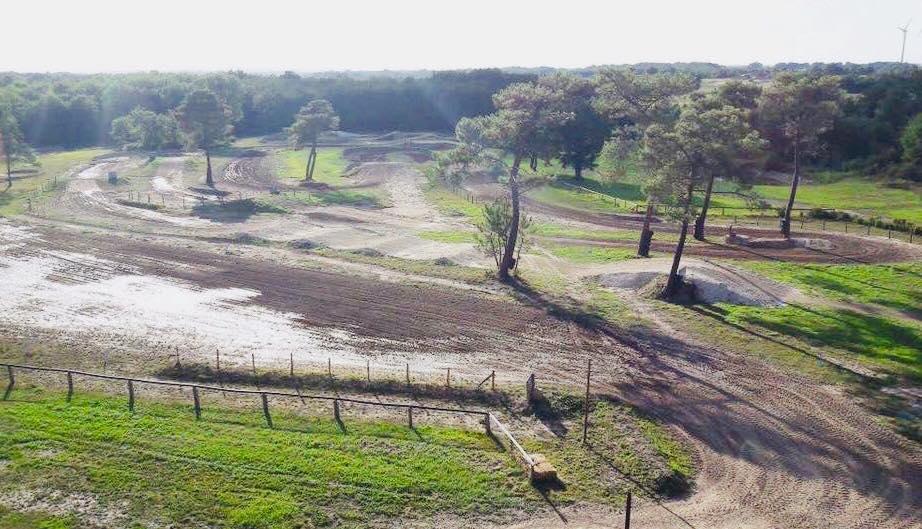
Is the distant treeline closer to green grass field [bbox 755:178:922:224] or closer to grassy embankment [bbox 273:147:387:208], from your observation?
grassy embankment [bbox 273:147:387:208]

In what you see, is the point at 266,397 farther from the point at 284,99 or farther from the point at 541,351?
the point at 284,99

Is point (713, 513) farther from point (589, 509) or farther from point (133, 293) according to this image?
point (133, 293)

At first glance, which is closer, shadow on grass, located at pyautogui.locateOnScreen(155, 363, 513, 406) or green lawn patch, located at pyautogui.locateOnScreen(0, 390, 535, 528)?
green lawn patch, located at pyautogui.locateOnScreen(0, 390, 535, 528)

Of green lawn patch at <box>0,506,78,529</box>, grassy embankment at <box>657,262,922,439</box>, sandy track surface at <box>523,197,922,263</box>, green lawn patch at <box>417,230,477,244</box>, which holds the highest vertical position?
sandy track surface at <box>523,197,922,263</box>

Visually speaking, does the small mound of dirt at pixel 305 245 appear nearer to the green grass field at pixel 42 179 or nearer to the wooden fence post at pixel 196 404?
the wooden fence post at pixel 196 404

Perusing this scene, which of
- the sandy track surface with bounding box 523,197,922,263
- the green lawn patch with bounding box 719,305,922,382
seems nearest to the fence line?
the green lawn patch with bounding box 719,305,922,382

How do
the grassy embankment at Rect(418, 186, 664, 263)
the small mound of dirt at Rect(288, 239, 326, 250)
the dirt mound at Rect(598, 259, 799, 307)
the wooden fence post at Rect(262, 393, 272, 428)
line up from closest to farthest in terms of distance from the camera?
the wooden fence post at Rect(262, 393, 272, 428)
the dirt mound at Rect(598, 259, 799, 307)
the grassy embankment at Rect(418, 186, 664, 263)
the small mound of dirt at Rect(288, 239, 326, 250)
